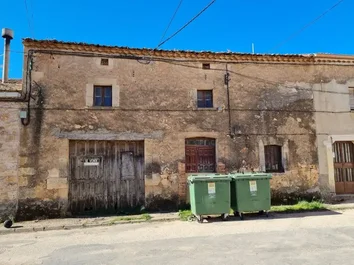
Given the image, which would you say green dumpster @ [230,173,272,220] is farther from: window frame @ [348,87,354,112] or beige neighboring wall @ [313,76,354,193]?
window frame @ [348,87,354,112]

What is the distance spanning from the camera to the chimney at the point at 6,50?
1194 centimetres

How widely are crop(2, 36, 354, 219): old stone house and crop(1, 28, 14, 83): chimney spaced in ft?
9.88

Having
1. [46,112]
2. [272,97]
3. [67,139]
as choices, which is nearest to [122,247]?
[67,139]

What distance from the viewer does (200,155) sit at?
425 inches

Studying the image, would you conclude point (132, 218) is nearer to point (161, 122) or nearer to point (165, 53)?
point (161, 122)

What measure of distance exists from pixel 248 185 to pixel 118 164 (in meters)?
4.46

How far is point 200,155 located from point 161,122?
1.89 meters

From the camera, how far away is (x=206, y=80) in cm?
1109

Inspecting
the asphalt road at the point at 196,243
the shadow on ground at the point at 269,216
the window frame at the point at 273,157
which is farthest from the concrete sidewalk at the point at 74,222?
the window frame at the point at 273,157

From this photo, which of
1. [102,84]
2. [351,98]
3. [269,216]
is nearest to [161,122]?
[102,84]

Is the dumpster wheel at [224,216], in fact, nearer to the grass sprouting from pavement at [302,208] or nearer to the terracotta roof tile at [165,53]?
the grass sprouting from pavement at [302,208]

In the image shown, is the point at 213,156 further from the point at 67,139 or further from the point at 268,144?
the point at 67,139

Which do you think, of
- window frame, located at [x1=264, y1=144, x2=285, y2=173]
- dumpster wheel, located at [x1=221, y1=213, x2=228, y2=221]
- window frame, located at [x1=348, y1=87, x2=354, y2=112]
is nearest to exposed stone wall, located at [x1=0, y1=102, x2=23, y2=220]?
dumpster wheel, located at [x1=221, y1=213, x2=228, y2=221]

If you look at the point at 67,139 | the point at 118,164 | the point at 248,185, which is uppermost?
the point at 67,139
